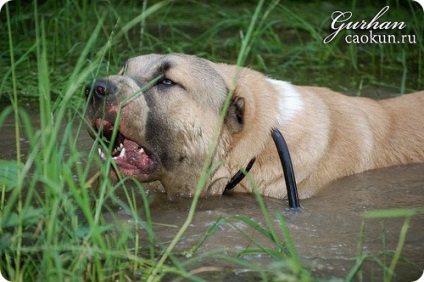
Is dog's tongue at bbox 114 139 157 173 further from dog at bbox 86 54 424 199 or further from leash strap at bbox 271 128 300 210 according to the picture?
leash strap at bbox 271 128 300 210

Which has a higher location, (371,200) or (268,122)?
(268,122)

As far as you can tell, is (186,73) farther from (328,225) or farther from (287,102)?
(328,225)

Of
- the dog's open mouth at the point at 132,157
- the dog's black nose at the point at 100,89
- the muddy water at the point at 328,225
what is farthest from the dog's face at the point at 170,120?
the muddy water at the point at 328,225

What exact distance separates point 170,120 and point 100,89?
20.5 inches

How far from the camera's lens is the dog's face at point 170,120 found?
516 centimetres

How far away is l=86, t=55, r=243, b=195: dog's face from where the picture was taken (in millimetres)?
5156

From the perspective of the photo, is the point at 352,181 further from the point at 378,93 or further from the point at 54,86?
the point at 54,86

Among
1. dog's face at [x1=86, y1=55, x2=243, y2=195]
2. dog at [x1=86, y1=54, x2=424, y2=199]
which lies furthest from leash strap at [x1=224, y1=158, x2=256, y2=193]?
dog's face at [x1=86, y1=55, x2=243, y2=195]

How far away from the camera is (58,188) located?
3523 mm

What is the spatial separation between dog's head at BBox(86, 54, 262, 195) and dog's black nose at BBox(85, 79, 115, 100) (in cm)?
11

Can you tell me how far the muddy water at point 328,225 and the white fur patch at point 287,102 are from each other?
1.80 ft

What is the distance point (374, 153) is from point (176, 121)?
1538 millimetres

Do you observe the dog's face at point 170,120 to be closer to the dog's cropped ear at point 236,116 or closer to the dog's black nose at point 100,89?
the dog's cropped ear at point 236,116

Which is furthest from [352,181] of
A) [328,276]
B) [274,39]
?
[274,39]
